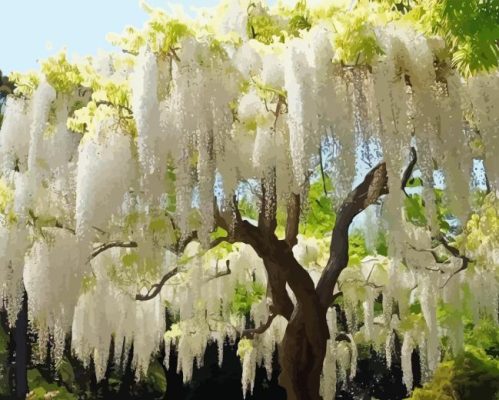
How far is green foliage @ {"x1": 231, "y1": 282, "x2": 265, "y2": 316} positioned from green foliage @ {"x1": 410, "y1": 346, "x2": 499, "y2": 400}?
3.65 meters

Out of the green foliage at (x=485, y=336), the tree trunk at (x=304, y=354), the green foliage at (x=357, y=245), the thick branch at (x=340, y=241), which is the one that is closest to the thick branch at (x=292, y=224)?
the thick branch at (x=340, y=241)

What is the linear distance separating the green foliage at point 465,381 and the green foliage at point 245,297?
3650mm

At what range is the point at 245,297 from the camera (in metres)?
15.0

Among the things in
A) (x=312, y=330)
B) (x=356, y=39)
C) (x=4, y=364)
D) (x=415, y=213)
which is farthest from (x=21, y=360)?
(x=356, y=39)

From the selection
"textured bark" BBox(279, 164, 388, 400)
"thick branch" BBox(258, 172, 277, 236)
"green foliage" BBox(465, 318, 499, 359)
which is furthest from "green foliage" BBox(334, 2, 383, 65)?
"green foliage" BBox(465, 318, 499, 359)

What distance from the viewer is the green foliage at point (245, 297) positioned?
14.2 meters

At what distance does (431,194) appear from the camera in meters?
6.27

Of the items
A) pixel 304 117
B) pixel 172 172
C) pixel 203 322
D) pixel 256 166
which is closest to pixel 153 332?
pixel 203 322

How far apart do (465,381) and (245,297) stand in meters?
4.87

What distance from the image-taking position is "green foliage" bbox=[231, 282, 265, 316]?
14242mm

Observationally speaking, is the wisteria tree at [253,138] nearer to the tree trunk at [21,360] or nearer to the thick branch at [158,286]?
the thick branch at [158,286]

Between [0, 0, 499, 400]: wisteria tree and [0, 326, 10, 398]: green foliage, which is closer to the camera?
[0, 0, 499, 400]: wisteria tree

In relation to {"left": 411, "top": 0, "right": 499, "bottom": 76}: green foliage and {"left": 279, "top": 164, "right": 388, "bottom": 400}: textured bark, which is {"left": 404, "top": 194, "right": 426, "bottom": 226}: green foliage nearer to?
{"left": 279, "top": 164, "right": 388, "bottom": 400}: textured bark

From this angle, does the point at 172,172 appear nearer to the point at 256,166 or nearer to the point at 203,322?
the point at 256,166
